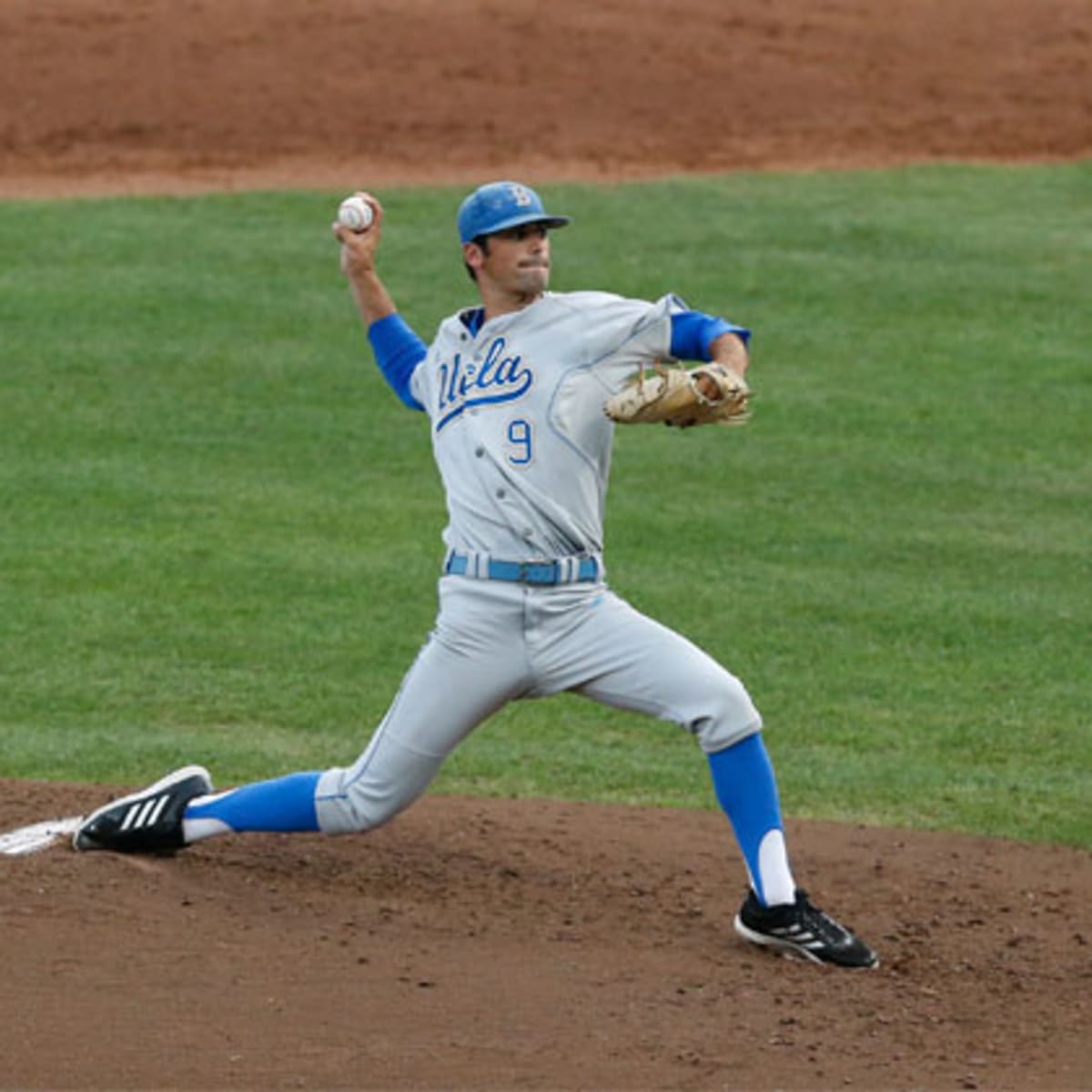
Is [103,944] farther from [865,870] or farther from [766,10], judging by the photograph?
[766,10]

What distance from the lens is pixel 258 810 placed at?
6.45 metres

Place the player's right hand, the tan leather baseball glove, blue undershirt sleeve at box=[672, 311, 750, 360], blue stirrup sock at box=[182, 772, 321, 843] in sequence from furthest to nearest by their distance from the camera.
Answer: the player's right hand → blue stirrup sock at box=[182, 772, 321, 843] → blue undershirt sleeve at box=[672, 311, 750, 360] → the tan leather baseball glove

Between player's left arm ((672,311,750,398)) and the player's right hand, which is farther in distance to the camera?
the player's right hand

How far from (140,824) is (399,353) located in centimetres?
143

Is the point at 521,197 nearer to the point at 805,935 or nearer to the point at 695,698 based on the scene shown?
the point at 695,698

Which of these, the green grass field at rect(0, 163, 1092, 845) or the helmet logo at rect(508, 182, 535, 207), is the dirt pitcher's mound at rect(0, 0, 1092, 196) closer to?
the green grass field at rect(0, 163, 1092, 845)

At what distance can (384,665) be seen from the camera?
30.8 feet

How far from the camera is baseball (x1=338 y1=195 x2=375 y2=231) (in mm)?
6625

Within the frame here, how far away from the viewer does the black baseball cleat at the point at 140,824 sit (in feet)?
21.4

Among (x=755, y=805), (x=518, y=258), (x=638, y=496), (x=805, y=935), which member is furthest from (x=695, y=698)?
(x=638, y=496)

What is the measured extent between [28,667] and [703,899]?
359cm

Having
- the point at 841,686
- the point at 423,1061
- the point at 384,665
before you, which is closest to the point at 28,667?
the point at 384,665

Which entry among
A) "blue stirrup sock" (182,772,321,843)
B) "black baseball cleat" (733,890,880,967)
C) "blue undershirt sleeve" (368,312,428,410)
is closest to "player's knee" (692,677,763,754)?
"black baseball cleat" (733,890,880,967)

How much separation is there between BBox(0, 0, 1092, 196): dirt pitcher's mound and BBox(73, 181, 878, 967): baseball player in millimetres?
11782
